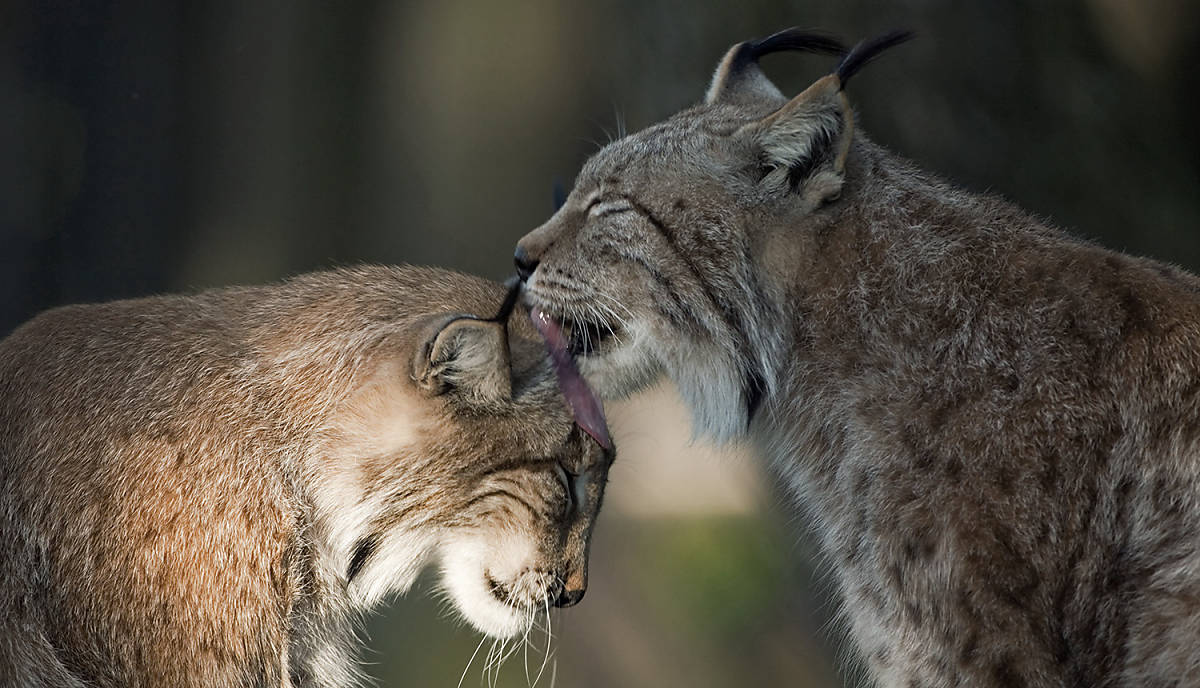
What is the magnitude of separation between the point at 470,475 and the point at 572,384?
377 mm

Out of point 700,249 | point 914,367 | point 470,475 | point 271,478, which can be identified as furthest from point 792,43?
point 271,478

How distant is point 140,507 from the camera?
281 cm

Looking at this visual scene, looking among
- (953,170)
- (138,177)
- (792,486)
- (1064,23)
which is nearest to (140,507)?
(792,486)

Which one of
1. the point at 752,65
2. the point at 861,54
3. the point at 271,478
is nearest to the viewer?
the point at 271,478

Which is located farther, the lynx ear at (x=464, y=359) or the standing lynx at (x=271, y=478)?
the lynx ear at (x=464, y=359)

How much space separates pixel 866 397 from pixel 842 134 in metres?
0.64

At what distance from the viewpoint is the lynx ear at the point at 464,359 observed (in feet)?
9.82

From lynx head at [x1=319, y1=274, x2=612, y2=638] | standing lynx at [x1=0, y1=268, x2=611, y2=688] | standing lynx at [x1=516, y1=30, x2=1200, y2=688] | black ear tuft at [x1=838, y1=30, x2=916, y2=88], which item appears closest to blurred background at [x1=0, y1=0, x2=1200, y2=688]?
standing lynx at [x1=516, y1=30, x2=1200, y2=688]

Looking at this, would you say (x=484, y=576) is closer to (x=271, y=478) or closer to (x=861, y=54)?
(x=271, y=478)

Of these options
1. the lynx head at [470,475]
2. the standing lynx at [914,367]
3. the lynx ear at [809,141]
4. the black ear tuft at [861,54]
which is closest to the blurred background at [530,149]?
the standing lynx at [914,367]

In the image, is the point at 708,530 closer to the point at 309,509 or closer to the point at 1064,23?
the point at 1064,23

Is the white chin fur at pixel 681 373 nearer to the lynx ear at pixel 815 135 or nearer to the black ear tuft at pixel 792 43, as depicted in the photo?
the lynx ear at pixel 815 135

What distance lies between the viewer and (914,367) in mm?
3035

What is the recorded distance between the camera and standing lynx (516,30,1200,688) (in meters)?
2.74
